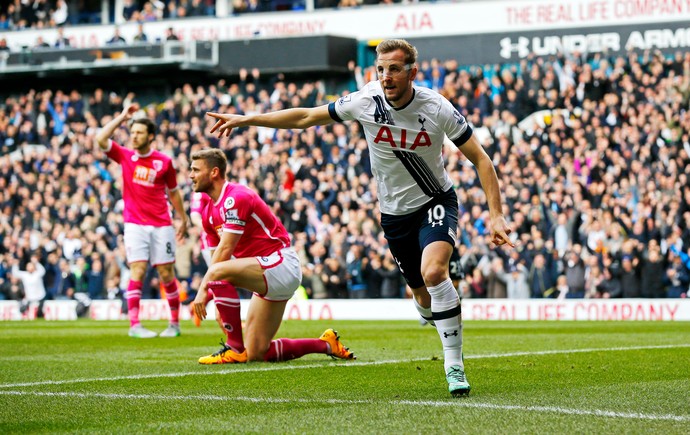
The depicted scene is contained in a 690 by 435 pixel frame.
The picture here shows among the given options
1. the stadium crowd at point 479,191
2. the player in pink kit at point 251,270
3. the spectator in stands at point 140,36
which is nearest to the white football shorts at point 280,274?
the player in pink kit at point 251,270

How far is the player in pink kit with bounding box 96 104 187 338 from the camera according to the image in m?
14.4

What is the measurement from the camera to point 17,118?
33.5m

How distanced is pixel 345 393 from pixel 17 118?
27731 mm

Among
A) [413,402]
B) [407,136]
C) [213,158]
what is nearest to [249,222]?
[213,158]

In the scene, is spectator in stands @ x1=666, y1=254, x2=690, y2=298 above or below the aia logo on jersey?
below

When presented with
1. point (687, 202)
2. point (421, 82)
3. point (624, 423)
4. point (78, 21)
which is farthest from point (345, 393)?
point (78, 21)

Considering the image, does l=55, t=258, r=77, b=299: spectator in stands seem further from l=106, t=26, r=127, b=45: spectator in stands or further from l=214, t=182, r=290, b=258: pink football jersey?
l=214, t=182, r=290, b=258: pink football jersey

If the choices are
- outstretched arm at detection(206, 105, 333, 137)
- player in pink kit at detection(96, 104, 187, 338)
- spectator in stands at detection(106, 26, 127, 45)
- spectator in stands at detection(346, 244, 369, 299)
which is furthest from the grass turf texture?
spectator in stands at detection(106, 26, 127, 45)

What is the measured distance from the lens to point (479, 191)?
2428cm

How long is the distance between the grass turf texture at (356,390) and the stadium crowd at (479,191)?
900 centimetres

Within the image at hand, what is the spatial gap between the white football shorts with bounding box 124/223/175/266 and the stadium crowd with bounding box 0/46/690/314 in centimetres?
842

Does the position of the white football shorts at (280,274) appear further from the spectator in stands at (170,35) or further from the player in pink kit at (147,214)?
the spectator in stands at (170,35)

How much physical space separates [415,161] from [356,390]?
5.40ft

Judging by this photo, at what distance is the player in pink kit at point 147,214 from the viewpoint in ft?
47.3
